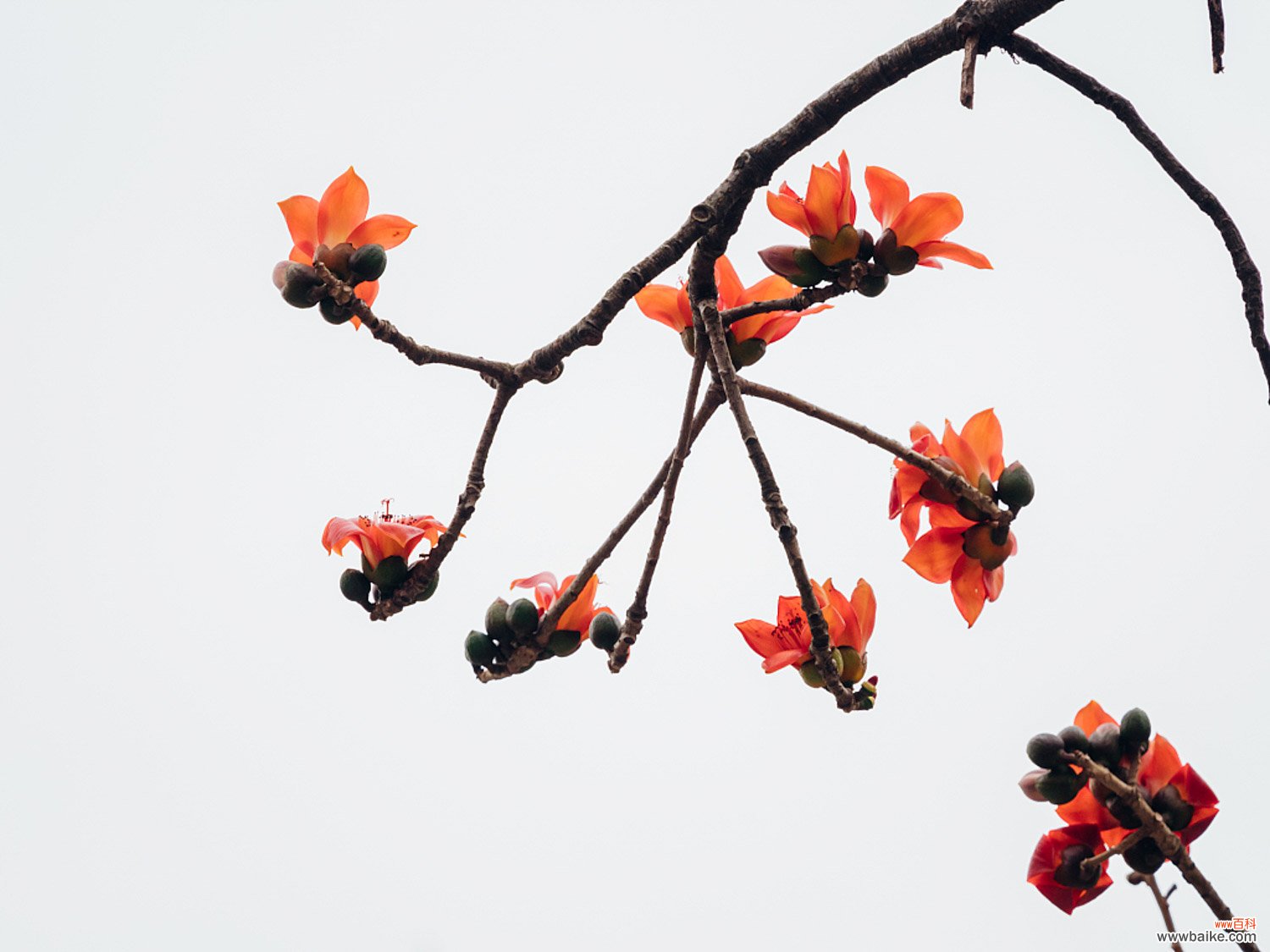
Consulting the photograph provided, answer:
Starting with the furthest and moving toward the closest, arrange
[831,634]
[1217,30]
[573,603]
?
[573,603] → [831,634] → [1217,30]

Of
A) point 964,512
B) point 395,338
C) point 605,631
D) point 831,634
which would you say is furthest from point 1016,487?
point 395,338

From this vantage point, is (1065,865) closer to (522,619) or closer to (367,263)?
(522,619)

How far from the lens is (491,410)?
1.11m

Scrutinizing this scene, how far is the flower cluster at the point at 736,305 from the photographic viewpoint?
111cm

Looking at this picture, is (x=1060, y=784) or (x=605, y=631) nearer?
(x=1060, y=784)

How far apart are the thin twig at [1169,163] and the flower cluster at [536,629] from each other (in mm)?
603

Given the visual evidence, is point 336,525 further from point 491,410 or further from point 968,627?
point 968,627

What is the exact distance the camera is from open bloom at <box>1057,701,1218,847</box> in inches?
40.3

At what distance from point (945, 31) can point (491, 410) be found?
506 millimetres

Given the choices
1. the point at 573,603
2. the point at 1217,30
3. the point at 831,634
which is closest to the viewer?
the point at 1217,30

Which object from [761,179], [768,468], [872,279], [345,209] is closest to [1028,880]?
[768,468]

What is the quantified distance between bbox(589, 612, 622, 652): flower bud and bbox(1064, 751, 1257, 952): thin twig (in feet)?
1.43

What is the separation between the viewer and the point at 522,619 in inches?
45.9

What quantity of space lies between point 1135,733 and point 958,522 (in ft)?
0.76
